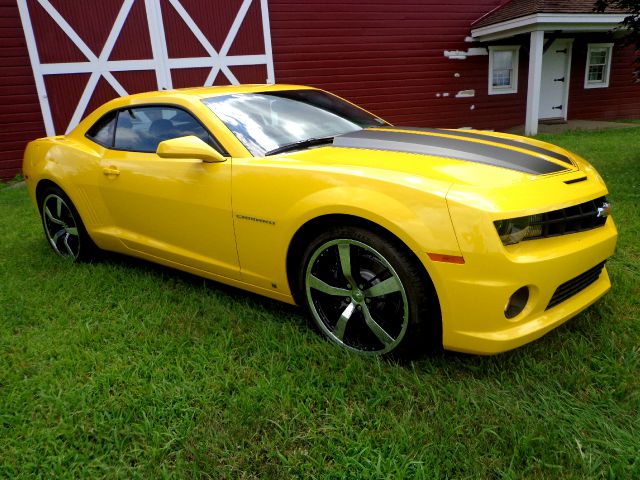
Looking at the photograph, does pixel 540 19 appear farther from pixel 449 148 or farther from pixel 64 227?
pixel 64 227

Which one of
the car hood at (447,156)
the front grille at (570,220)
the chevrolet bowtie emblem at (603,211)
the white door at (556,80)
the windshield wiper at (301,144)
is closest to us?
the front grille at (570,220)

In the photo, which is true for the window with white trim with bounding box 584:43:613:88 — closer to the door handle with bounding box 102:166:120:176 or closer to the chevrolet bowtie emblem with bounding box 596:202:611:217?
the chevrolet bowtie emblem with bounding box 596:202:611:217

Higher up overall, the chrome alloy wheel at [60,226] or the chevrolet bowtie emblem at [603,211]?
the chevrolet bowtie emblem at [603,211]

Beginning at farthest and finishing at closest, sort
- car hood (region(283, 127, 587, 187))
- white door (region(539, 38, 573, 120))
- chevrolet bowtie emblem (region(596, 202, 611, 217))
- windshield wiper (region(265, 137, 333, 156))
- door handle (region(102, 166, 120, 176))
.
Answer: white door (region(539, 38, 573, 120)), door handle (region(102, 166, 120, 176)), windshield wiper (region(265, 137, 333, 156)), chevrolet bowtie emblem (region(596, 202, 611, 217)), car hood (region(283, 127, 587, 187))

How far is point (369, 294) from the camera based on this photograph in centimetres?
228

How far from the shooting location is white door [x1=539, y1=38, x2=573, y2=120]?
13.8m

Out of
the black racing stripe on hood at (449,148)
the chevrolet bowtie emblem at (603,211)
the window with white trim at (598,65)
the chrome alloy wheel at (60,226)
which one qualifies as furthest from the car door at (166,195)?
the window with white trim at (598,65)

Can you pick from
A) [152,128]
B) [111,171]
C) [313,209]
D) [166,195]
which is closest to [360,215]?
[313,209]

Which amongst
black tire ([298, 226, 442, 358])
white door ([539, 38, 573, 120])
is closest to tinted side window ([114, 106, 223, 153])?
black tire ([298, 226, 442, 358])

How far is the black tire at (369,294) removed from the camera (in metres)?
A: 2.10

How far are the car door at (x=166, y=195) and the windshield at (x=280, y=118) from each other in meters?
0.19

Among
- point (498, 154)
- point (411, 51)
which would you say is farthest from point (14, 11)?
point (498, 154)

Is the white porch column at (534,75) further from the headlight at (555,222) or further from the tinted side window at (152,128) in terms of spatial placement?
the tinted side window at (152,128)

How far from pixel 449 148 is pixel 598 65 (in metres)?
14.9
